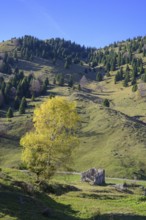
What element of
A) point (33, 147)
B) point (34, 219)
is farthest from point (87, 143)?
point (34, 219)

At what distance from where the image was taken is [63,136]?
54.8 m

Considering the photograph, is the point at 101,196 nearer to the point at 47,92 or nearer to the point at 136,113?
the point at 136,113

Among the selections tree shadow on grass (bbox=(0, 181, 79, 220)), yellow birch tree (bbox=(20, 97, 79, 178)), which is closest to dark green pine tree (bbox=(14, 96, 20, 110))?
yellow birch tree (bbox=(20, 97, 79, 178))

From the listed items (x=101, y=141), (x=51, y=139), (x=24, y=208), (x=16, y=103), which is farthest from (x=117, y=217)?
(x=16, y=103)

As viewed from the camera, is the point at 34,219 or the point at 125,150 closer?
the point at 34,219

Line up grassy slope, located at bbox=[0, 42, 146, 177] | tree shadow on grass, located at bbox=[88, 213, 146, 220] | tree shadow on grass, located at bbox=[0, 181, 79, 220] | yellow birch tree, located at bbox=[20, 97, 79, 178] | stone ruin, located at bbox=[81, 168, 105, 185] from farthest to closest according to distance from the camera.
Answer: grassy slope, located at bbox=[0, 42, 146, 177], stone ruin, located at bbox=[81, 168, 105, 185], yellow birch tree, located at bbox=[20, 97, 79, 178], tree shadow on grass, located at bbox=[88, 213, 146, 220], tree shadow on grass, located at bbox=[0, 181, 79, 220]

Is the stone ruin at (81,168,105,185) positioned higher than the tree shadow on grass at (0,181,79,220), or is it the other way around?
the tree shadow on grass at (0,181,79,220)

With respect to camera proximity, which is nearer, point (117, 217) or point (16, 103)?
point (117, 217)

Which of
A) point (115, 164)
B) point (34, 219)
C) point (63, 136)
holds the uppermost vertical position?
point (63, 136)

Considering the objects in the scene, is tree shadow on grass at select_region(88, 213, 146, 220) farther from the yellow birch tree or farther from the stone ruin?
the stone ruin

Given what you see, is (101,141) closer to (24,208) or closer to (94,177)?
(94,177)

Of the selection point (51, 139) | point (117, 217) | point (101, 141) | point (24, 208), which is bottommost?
point (101, 141)

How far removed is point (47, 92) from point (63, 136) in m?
145

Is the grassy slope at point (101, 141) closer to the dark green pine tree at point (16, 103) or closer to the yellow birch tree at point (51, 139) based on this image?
the dark green pine tree at point (16, 103)
